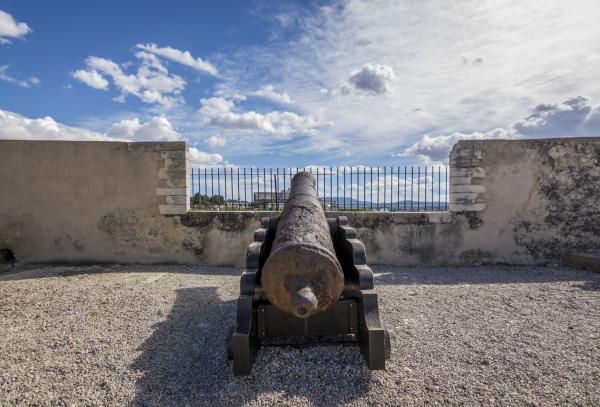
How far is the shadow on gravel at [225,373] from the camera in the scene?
2748 millimetres

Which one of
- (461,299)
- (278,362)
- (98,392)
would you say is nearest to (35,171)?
(98,392)

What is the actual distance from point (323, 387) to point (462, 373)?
1.16 m

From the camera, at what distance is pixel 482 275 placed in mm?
6801

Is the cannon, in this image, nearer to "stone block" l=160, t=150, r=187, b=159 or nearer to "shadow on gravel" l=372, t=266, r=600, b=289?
"shadow on gravel" l=372, t=266, r=600, b=289

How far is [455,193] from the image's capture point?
Result: 301 inches

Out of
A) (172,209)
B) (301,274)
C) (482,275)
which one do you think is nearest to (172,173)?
(172,209)

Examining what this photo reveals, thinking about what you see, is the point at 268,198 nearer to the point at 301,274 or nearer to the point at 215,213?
the point at 215,213

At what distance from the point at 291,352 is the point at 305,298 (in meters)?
1.07

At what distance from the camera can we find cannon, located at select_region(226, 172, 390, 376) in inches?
111

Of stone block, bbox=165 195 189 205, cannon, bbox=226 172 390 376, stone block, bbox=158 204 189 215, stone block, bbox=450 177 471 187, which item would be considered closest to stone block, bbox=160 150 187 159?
stone block, bbox=165 195 189 205

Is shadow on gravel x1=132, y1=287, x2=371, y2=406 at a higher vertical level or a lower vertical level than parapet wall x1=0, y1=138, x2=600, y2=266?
lower

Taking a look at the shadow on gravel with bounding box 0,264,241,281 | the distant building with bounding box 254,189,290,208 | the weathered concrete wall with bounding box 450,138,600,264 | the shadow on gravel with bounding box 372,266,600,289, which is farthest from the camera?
the distant building with bounding box 254,189,290,208

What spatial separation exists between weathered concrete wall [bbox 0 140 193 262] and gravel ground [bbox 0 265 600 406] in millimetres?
1877

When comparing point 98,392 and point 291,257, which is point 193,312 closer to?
point 98,392
